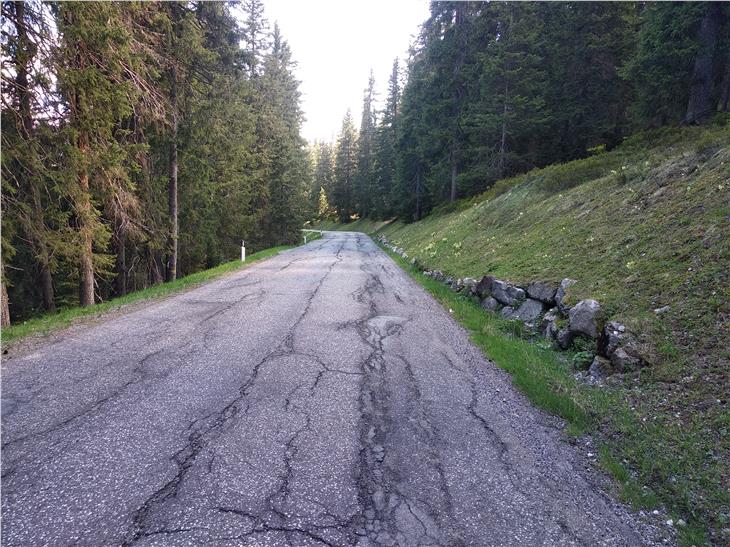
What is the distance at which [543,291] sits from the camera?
6.97 meters

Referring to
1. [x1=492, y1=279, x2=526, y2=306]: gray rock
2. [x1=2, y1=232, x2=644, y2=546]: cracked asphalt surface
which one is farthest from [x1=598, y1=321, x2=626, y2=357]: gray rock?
[x1=492, y1=279, x2=526, y2=306]: gray rock

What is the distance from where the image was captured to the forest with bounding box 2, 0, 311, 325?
Answer: 699 cm

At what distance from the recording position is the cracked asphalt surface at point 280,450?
2.34 m

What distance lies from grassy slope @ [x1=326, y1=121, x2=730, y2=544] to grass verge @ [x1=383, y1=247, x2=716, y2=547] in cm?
1

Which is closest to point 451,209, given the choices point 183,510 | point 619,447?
point 619,447

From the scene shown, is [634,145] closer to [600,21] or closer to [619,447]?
[619,447]

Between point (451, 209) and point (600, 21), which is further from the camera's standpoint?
point (451, 209)

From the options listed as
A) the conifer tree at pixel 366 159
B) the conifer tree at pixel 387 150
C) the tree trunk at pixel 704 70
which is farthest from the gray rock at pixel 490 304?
the conifer tree at pixel 366 159

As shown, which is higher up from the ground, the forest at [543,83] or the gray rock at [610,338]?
the forest at [543,83]

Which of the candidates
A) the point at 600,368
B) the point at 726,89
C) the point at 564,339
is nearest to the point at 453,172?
the point at 726,89

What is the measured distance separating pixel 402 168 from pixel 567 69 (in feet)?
52.1

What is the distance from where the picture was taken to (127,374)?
14.3ft

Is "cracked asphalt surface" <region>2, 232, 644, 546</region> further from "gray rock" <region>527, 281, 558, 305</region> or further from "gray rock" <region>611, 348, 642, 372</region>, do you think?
"gray rock" <region>527, 281, 558, 305</region>

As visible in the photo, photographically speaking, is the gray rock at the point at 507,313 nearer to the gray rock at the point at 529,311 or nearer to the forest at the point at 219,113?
the gray rock at the point at 529,311
